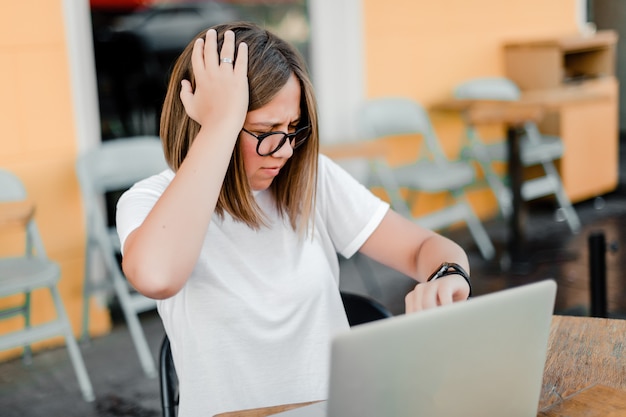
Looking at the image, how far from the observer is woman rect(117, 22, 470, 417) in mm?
1477

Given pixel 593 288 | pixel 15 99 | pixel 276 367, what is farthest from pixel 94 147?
pixel 276 367

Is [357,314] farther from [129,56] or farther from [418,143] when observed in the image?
[418,143]

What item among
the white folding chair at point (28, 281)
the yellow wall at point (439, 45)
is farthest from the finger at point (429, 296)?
the yellow wall at point (439, 45)

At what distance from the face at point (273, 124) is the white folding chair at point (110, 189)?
2322 millimetres

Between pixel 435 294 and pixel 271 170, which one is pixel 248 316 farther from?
pixel 435 294

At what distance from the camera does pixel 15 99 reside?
3.84 metres

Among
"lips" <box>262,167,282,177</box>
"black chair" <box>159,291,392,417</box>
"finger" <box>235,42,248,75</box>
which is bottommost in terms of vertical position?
"black chair" <box>159,291,392,417</box>

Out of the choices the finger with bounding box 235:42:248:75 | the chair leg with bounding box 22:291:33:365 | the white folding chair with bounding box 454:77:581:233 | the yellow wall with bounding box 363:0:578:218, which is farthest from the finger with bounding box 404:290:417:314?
the white folding chair with bounding box 454:77:581:233

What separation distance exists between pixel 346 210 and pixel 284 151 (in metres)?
0.31

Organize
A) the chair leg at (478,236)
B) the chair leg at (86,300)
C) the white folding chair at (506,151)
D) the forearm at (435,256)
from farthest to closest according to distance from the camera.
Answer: the white folding chair at (506,151)
the chair leg at (478,236)
the chair leg at (86,300)
the forearm at (435,256)

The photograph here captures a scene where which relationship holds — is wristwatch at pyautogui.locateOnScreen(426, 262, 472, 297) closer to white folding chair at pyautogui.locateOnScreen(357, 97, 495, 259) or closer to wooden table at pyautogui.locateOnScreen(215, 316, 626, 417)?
wooden table at pyautogui.locateOnScreen(215, 316, 626, 417)

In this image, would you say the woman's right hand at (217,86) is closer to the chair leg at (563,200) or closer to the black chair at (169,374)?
the black chair at (169,374)

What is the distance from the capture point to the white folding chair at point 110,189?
154 inches

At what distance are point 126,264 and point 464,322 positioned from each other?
62 cm
